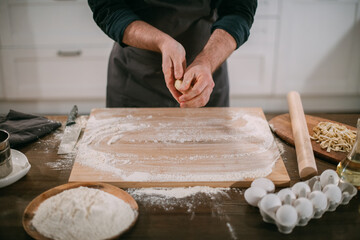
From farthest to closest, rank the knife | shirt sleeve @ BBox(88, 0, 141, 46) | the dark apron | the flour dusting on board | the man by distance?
1. the dark apron
2. shirt sleeve @ BBox(88, 0, 141, 46)
3. the man
4. the knife
5. the flour dusting on board

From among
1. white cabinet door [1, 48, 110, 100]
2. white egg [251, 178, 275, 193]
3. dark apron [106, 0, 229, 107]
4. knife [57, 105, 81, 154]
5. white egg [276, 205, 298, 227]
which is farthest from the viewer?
white cabinet door [1, 48, 110, 100]

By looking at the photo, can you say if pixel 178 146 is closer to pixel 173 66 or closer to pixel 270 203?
pixel 173 66

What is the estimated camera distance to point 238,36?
1.24 m

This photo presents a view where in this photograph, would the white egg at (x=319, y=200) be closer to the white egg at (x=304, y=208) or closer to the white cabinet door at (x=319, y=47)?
the white egg at (x=304, y=208)

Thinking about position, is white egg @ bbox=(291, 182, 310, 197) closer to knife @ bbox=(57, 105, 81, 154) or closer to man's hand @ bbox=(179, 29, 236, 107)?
man's hand @ bbox=(179, 29, 236, 107)

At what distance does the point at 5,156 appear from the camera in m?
0.76

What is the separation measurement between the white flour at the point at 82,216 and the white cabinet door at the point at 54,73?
186 centimetres

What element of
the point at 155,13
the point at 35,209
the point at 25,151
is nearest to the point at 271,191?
the point at 35,209

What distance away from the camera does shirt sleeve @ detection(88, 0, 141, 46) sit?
47.6 inches

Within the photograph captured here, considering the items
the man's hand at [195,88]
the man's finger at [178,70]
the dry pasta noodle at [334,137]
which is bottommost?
the dry pasta noodle at [334,137]

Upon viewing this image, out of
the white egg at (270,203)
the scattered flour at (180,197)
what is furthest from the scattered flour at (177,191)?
the white egg at (270,203)

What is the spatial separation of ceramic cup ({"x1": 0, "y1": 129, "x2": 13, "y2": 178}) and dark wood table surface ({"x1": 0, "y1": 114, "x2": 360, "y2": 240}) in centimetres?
3

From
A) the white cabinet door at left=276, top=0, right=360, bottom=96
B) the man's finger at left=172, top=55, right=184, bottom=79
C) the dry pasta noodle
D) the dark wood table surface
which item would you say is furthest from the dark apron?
the white cabinet door at left=276, top=0, right=360, bottom=96

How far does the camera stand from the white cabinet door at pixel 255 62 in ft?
7.88
